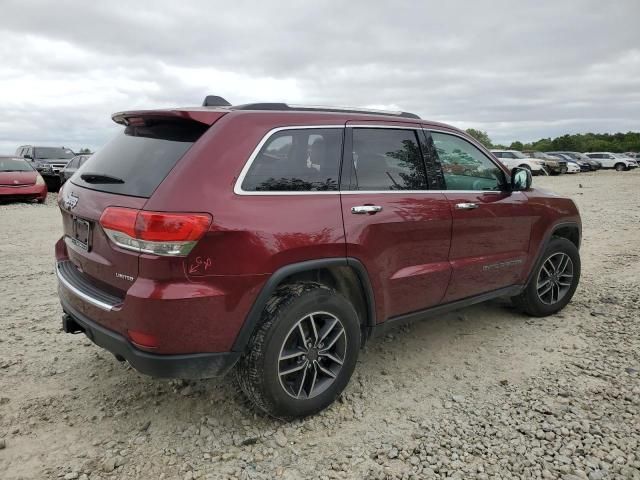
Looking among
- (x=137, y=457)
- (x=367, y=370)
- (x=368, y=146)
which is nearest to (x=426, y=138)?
(x=368, y=146)

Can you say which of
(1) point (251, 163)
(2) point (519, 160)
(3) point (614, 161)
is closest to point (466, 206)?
(1) point (251, 163)

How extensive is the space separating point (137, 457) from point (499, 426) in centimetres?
203

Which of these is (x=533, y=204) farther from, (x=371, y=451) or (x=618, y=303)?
(x=371, y=451)

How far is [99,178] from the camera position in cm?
292

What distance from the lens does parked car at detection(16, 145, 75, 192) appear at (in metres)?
18.2

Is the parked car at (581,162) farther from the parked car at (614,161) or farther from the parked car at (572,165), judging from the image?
the parked car at (614,161)

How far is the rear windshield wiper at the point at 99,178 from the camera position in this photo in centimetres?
280

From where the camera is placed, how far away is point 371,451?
272 cm

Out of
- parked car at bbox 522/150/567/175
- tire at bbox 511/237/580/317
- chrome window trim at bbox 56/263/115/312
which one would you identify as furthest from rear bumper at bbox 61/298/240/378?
parked car at bbox 522/150/567/175

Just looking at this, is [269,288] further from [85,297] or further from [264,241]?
[85,297]

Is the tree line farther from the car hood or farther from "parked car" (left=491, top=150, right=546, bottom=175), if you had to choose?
the car hood

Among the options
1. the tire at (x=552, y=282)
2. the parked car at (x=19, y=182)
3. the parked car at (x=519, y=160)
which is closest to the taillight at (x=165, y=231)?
the tire at (x=552, y=282)

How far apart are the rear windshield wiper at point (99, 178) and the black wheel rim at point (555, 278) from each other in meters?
3.62

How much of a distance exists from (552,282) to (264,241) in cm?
324
